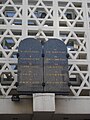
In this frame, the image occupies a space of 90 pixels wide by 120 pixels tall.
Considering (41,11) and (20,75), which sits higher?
(41,11)

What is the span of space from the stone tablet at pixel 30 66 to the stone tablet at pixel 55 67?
278 mm

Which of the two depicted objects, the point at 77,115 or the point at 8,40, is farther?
the point at 8,40

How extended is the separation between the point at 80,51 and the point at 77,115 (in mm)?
2981

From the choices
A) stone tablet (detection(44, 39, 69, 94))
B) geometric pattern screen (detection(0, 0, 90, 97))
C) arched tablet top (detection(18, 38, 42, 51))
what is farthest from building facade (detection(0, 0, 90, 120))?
arched tablet top (detection(18, 38, 42, 51))

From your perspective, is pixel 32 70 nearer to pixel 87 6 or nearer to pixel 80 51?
pixel 80 51

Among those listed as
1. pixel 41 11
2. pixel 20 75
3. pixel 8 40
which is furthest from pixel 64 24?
pixel 20 75

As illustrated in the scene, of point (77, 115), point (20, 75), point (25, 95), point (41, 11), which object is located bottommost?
point (77, 115)

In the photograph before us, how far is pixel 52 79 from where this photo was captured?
13.8m

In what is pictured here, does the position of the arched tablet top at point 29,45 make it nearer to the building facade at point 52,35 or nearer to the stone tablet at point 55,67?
the stone tablet at point 55,67

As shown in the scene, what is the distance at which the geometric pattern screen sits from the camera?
48.5ft

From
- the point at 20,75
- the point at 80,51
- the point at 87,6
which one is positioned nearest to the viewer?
the point at 20,75

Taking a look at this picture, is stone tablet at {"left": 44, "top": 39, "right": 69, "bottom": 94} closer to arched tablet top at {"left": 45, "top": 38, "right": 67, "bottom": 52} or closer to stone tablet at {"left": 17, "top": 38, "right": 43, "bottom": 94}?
arched tablet top at {"left": 45, "top": 38, "right": 67, "bottom": 52}

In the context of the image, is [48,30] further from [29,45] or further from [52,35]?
[29,45]

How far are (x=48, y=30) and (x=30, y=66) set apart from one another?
244 cm
